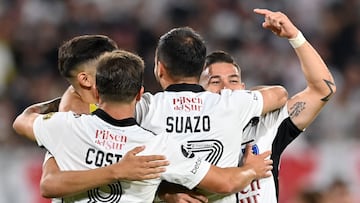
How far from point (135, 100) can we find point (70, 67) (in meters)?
0.64

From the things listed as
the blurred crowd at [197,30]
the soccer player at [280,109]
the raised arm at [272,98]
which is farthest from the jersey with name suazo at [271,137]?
the blurred crowd at [197,30]

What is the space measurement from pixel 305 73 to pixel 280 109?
0.21 metres

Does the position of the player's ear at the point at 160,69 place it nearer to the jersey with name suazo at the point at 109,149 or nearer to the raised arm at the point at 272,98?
the jersey with name suazo at the point at 109,149

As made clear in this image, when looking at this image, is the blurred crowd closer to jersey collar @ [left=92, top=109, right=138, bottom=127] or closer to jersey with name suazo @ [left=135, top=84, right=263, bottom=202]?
jersey with name suazo @ [left=135, top=84, right=263, bottom=202]

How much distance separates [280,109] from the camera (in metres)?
4.75

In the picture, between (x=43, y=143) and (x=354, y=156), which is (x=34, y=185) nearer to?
(x=354, y=156)

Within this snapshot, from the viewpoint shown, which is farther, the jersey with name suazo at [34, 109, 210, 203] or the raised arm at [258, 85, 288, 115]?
the raised arm at [258, 85, 288, 115]

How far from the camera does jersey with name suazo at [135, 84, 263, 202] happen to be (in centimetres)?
437

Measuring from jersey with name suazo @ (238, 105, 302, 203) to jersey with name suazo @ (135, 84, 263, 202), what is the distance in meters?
0.27

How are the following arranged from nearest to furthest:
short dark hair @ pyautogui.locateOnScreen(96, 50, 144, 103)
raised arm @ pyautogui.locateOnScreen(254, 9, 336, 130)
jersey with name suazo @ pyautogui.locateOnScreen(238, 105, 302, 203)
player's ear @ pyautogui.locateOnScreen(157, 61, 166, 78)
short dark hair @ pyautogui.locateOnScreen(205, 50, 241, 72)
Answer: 1. short dark hair @ pyautogui.locateOnScreen(96, 50, 144, 103)
2. player's ear @ pyautogui.locateOnScreen(157, 61, 166, 78)
3. raised arm @ pyautogui.locateOnScreen(254, 9, 336, 130)
4. jersey with name suazo @ pyautogui.locateOnScreen(238, 105, 302, 203)
5. short dark hair @ pyautogui.locateOnScreen(205, 50, 241, 72)

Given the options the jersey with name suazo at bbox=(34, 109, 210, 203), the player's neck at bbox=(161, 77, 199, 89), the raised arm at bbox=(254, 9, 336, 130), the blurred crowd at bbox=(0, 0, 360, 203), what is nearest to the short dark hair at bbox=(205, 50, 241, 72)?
the raised arm at bbox=(254, 9, 336, 130)

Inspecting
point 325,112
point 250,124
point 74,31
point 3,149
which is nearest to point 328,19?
point 325,112

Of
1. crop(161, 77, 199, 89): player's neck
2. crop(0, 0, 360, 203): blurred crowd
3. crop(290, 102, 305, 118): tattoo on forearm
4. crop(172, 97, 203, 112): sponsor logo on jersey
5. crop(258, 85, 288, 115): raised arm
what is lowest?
crop(0, 0, 360, 203): blurred crowd

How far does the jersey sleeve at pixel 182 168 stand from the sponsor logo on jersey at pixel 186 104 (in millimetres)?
194
